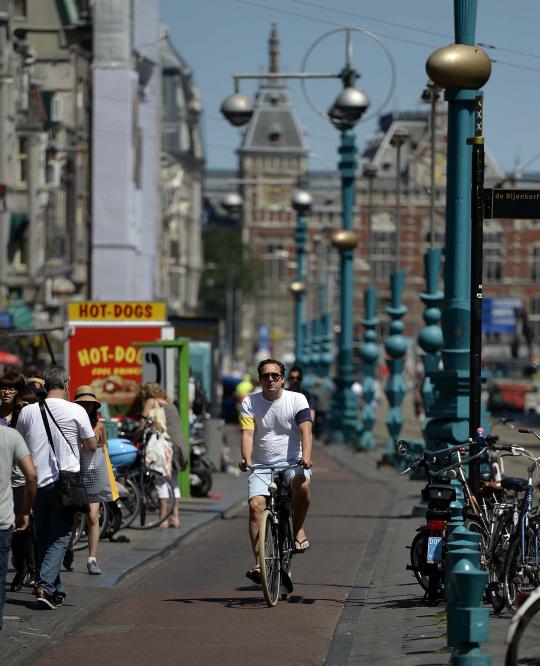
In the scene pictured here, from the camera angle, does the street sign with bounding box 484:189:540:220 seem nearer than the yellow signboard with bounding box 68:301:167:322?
Yes

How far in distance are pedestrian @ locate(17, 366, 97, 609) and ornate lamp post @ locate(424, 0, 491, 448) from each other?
4.66 meters

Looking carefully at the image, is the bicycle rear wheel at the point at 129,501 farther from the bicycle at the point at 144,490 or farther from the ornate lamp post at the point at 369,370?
the ornate lamp post at the point at 369,370

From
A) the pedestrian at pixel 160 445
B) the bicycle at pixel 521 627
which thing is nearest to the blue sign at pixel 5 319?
the pedestrian at pixel 160 445

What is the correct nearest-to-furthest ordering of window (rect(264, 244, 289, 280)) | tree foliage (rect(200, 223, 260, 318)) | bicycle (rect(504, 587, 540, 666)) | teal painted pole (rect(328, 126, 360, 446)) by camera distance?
1. bicycle (rect(504, 587, 540, 666))
2. teal painted pole (rect(328, 126, 360, 446))
3. tree foliage (rect(200, 223, 260, 318))
4. window (rect(264, 244, 289, 280))

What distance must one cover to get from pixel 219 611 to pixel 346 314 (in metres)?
27.8

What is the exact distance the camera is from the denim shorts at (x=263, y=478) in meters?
11.9

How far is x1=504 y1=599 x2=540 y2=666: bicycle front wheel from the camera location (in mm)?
7262

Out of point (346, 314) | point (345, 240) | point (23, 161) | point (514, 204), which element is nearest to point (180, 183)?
point (23, 161)

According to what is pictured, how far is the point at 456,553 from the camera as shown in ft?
27.6

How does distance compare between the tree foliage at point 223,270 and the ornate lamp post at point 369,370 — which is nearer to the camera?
the ornate lamp post at point 369,370

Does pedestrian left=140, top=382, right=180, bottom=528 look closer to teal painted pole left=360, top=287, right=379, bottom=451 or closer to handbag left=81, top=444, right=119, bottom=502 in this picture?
handbag left=81, top=444, right=119, bottom=502

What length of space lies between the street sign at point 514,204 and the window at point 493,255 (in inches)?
4964

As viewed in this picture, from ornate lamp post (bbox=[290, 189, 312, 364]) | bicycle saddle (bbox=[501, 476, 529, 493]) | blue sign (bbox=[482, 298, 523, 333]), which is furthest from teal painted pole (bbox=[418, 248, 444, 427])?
blue sign (bbox=[482, 298, 523, 333])

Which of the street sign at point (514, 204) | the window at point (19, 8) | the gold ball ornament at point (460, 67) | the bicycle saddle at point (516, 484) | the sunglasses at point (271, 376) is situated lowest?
the bicycle saddle at point (516, 484)
